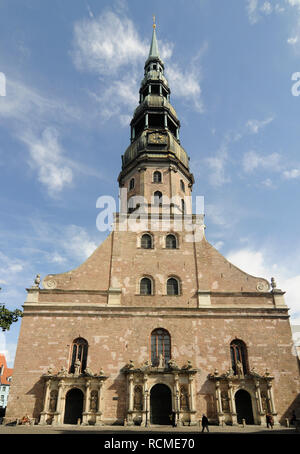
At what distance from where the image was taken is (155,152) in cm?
2877

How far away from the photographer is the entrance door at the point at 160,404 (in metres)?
19.0

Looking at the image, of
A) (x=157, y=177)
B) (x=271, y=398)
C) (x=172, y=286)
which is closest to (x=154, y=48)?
(x=157, y=177)

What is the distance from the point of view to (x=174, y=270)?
23.3 m

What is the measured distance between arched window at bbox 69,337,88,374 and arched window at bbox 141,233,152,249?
7922 mm

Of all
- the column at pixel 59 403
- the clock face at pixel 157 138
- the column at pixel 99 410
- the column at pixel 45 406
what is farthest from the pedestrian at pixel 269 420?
the clock face at pixel 157 138

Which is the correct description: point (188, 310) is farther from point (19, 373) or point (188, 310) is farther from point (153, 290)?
point (19, 373)

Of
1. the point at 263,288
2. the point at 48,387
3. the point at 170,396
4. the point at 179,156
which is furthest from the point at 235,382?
the point at 179,156

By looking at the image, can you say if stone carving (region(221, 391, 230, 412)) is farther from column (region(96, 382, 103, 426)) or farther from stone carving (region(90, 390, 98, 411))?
stone carving (region(90, 390, 98, 411))

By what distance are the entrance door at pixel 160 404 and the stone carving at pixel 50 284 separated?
935 centimetres

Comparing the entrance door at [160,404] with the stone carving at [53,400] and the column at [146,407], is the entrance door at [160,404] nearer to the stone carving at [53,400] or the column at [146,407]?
the column at [146,407]

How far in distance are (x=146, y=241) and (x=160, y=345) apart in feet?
25.0

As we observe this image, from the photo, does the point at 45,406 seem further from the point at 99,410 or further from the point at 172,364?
the point at 172,364

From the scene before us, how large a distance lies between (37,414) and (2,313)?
6.31m

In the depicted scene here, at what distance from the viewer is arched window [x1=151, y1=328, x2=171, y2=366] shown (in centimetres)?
2052
